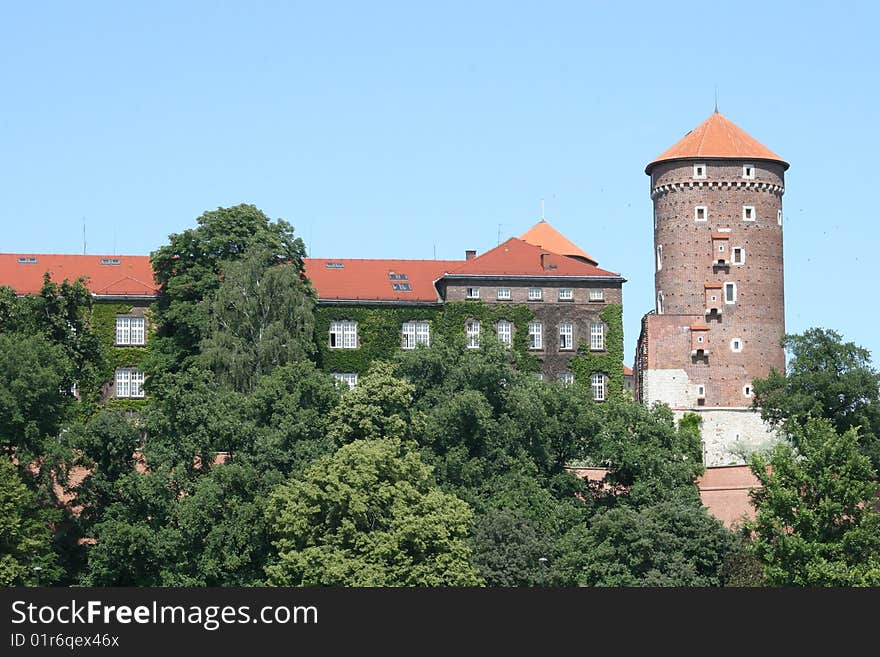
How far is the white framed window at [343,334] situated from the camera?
79.8 metres

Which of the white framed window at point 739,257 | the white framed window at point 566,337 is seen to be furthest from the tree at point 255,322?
the white framed window at point 739,257

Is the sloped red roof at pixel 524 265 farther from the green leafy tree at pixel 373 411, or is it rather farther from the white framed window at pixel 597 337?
the green leafy tree at pixel 373 411

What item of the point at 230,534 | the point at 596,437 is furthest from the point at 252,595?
the point at 596,437

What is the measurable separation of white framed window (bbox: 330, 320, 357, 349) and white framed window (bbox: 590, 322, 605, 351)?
9.07 metres

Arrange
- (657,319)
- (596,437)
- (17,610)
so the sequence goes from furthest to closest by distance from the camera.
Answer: (657,319) < (596,437) < (17,610)

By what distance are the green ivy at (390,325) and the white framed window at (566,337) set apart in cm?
124

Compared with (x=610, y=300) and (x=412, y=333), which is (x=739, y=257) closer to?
(x=610, y=300)

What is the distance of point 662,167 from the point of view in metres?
83.9

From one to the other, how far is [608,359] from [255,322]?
15.2m

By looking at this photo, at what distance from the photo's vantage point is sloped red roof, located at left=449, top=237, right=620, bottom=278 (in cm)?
8031

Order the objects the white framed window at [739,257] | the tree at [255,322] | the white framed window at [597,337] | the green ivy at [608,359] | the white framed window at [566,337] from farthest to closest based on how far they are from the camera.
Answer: the white framed window at [739,257] < the white framed window at [597,337] < the white framed window at [566,337] < the green ivy at [608,359] < the tree at [255,322]

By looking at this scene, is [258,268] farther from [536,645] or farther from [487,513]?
[536,645]

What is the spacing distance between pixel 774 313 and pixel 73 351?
29.5 metres

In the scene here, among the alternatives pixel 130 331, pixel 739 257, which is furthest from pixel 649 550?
pixel 130 331
